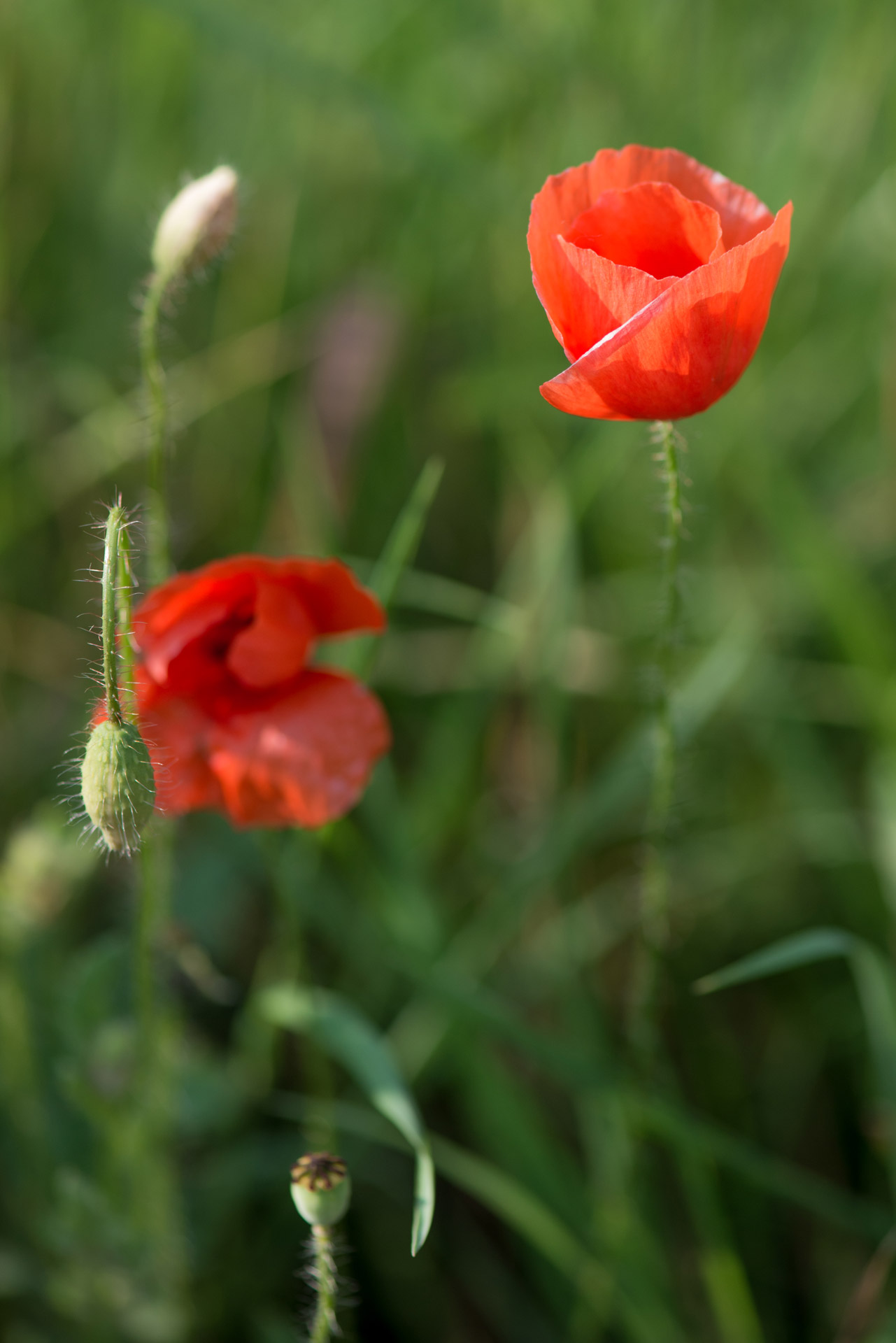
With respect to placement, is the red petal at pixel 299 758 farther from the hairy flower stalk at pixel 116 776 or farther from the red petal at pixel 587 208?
the red petal at pixel 587 208

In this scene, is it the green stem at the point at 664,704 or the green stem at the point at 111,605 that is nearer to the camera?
the green stem at the point at 111,605

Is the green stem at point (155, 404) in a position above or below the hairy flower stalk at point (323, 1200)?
above

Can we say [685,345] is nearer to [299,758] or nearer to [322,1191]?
[299,758]

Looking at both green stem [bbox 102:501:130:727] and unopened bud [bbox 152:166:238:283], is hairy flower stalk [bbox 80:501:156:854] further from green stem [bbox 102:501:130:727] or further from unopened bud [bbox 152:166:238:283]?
unopened bud [bbox 152:166:238:283]

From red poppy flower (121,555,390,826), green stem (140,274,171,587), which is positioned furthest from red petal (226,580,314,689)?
green stem (140,274,171,587)

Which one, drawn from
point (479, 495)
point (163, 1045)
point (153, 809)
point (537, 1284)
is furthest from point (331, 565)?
point (479, 495)

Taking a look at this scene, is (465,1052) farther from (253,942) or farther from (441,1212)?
(253,942)

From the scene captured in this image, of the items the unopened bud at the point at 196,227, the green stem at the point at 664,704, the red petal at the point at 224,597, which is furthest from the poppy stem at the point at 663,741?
the unopened bud at the point at 196,227
